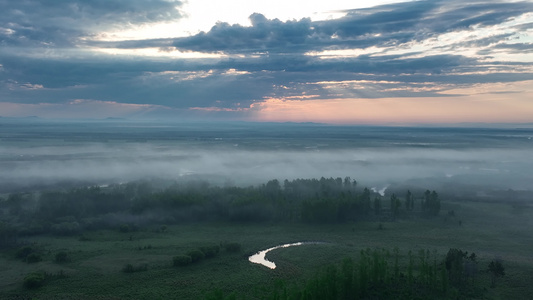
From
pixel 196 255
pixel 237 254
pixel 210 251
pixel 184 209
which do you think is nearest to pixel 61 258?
pixel 196 255

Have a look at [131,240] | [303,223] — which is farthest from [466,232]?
[131,240]

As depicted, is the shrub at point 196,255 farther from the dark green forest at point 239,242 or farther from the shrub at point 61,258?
the shrub at point 61,258

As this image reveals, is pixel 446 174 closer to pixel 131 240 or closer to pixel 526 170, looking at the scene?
pixel 526 170

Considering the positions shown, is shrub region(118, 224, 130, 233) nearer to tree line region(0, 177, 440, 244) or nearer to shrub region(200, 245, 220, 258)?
tree line region(0, 177, 440, 244)

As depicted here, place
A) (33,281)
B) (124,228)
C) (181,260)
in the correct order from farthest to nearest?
(124,228) → (181,260) → (33,281)

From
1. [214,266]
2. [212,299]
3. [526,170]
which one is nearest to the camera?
[212,299]

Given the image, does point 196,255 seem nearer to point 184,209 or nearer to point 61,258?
point 61,258

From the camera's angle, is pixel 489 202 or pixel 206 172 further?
pixel 206 172
